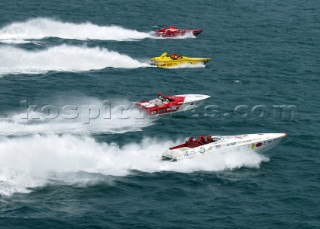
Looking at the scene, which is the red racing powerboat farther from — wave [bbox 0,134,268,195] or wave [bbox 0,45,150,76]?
wave [bbox 0,134,268,195]

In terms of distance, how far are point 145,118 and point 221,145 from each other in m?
12.6

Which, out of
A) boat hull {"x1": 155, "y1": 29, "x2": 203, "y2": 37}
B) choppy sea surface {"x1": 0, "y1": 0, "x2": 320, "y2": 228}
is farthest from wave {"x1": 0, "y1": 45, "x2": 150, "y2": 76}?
boat hull {"x1": 155, "y1": 29, "x2": 203, "y2": 37}

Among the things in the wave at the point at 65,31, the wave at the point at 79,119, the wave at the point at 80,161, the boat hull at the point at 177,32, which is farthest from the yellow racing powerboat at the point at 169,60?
the wave at the point at 80,161

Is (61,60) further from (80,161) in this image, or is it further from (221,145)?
(221,145)

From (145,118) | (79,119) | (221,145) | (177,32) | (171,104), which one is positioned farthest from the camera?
(177,32)

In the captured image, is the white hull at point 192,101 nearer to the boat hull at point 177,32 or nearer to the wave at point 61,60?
the wave at point 61,60

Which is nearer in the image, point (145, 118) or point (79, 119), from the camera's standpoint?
point (79, 119)

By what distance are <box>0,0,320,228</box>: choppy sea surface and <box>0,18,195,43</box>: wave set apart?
11.2 inches

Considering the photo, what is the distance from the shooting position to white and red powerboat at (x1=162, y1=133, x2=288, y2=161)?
5566 cm

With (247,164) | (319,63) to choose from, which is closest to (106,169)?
(247,164)

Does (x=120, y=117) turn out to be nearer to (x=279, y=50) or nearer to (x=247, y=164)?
(x=247, y=164)

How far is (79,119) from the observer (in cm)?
6394

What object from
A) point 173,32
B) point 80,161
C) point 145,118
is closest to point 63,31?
point 173,32

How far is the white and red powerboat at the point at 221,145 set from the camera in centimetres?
5566
